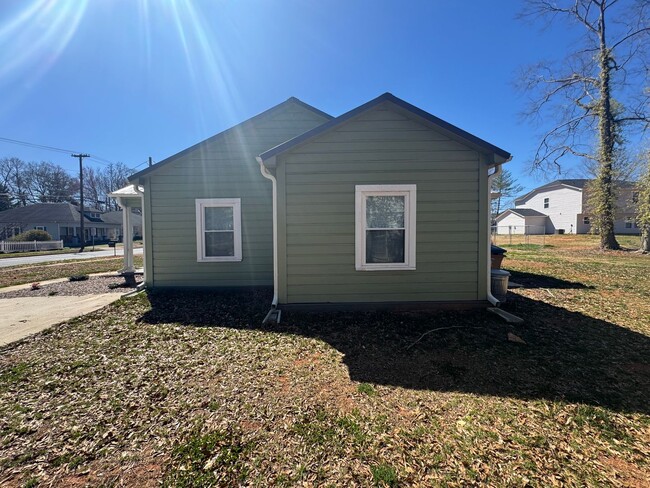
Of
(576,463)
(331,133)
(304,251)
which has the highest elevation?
(331,133)

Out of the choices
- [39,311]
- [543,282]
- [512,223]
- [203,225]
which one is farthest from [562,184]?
[39,311]

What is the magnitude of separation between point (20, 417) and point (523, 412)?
4613 mm

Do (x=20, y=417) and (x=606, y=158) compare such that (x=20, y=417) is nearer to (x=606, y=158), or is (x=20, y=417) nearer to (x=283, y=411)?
(x=283, y=411)

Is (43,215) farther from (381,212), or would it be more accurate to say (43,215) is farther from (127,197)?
(381,212)

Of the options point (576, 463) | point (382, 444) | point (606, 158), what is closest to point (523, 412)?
point (576, 463)

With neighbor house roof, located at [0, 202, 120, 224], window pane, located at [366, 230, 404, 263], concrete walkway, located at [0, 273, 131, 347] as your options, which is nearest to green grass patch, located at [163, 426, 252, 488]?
window pane, located at [366, 230, 404, 263]

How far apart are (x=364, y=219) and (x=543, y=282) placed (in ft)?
21.3

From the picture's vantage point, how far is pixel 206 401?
9.20 feet

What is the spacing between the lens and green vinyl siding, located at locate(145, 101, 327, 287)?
→ 7.11 metres

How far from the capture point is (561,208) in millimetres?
34844

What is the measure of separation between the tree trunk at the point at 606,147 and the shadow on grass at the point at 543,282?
11956 mm

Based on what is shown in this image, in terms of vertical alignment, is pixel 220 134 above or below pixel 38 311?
above

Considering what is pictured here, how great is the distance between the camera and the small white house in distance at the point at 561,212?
31.6 metres

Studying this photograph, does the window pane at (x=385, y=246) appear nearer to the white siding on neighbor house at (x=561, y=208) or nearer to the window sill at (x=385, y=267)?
the window sill at (x=385, y=267)
